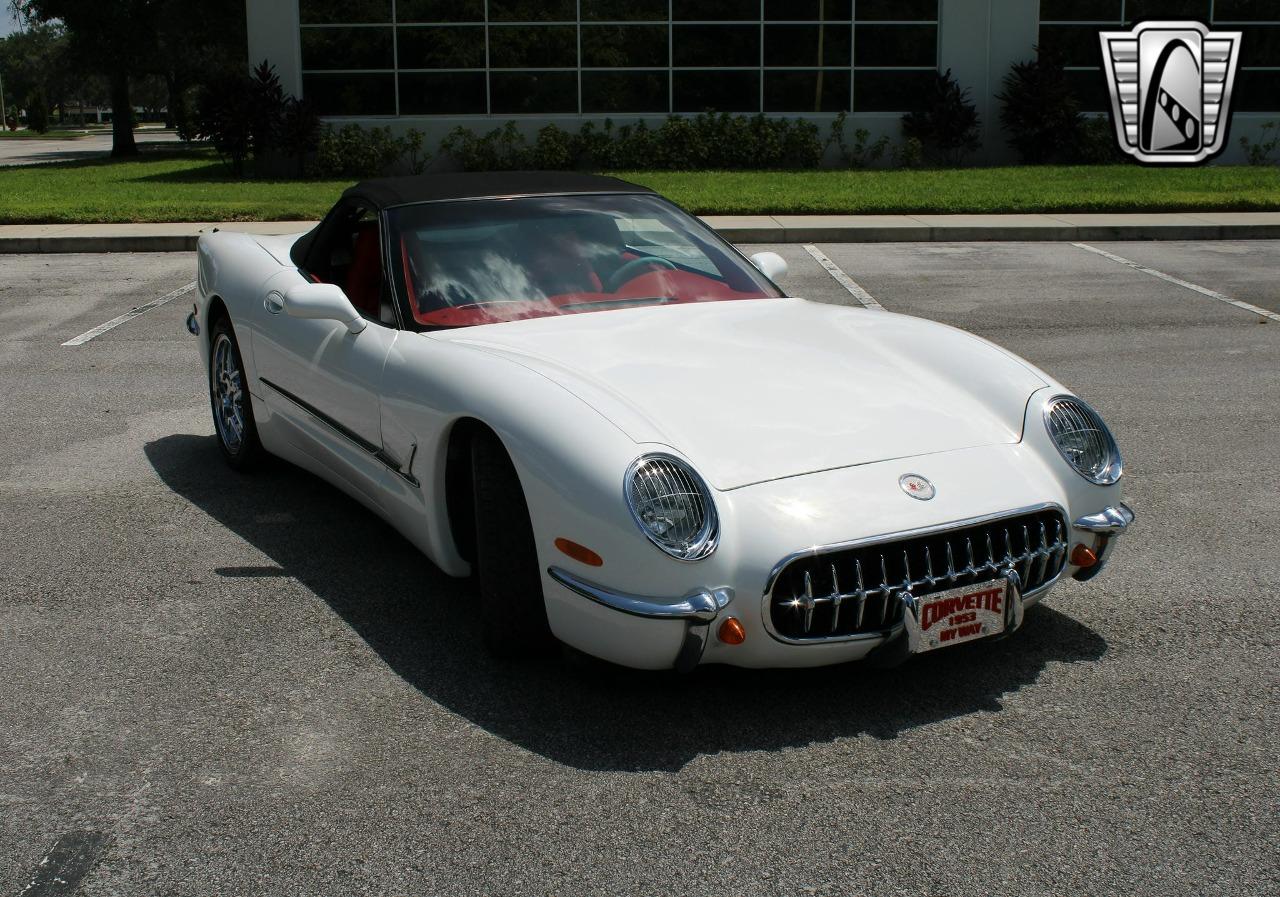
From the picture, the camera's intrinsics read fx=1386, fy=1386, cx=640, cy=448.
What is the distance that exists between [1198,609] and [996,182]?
1601cm

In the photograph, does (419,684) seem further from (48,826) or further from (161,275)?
(161,275)

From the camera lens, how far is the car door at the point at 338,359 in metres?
4.63

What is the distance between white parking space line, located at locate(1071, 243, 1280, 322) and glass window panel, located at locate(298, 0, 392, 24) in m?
13.8

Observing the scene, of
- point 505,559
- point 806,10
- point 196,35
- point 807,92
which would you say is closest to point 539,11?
point 806,10

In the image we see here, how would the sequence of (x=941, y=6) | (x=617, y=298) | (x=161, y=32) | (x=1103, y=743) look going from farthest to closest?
(x=161, y=32) < (x=941, y=6) < (x=617, y=298) < (x=1103, y=743)

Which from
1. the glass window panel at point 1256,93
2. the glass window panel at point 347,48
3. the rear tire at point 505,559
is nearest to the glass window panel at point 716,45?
the glass window panel at point 347,48

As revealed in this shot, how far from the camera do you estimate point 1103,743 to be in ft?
11.4

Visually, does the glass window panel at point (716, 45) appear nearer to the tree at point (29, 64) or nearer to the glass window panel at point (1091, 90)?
the glass window panel at point (1091, 90)

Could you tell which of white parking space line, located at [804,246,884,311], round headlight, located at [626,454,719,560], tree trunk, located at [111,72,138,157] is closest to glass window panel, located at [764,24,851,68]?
white parking space line, located at [804,246,884,311]

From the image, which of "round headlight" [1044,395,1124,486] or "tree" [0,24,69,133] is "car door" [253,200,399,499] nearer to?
"round headlight" [1044,395,1124,486]

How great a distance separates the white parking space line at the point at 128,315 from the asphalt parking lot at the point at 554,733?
381 centimetres

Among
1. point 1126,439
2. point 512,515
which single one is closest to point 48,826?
point 512,515

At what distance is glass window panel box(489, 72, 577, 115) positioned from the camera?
933 inches

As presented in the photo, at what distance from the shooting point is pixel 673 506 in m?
3.49
